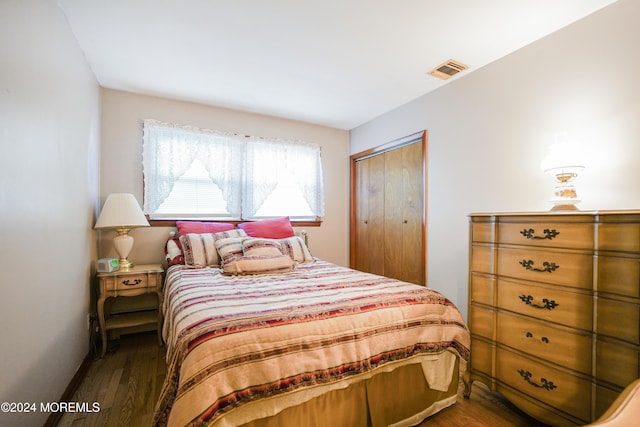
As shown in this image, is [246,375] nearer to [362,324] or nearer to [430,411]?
[362,324]

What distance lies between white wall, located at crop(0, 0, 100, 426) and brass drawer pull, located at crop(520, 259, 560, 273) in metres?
2.44

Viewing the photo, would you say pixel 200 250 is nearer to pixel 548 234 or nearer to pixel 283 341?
pixel 283 341

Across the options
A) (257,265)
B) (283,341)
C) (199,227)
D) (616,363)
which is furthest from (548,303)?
(199,227)

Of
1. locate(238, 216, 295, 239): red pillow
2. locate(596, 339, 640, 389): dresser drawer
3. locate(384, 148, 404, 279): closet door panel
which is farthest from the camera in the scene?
locate(384, 148, 404, 279): closet door panel

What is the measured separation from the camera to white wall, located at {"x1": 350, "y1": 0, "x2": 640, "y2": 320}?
1.65m

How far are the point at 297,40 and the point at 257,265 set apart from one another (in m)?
1.74

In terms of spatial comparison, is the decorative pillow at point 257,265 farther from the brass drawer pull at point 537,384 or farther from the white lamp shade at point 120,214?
the brass drawer pull at point 537,384

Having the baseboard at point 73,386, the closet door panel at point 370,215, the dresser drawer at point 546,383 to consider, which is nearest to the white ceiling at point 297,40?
the closet door panel at point 370,215

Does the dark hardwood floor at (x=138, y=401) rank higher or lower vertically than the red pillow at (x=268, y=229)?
lower

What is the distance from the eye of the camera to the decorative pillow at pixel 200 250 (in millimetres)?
2547

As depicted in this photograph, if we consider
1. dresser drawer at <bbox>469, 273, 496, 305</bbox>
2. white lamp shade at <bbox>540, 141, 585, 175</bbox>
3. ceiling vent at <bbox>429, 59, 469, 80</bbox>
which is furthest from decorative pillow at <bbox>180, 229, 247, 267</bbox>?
white lamp shade at <bbox>540, 141, 585, 175</bbox>

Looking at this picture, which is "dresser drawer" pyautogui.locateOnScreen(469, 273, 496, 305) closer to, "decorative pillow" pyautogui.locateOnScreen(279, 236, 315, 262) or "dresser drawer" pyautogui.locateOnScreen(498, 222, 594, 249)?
"dresser drawer" pyautogui.locateOnScreen(498, 222, 594, 249)

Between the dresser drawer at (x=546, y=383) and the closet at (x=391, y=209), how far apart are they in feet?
4.26

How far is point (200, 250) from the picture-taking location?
2.59 m
